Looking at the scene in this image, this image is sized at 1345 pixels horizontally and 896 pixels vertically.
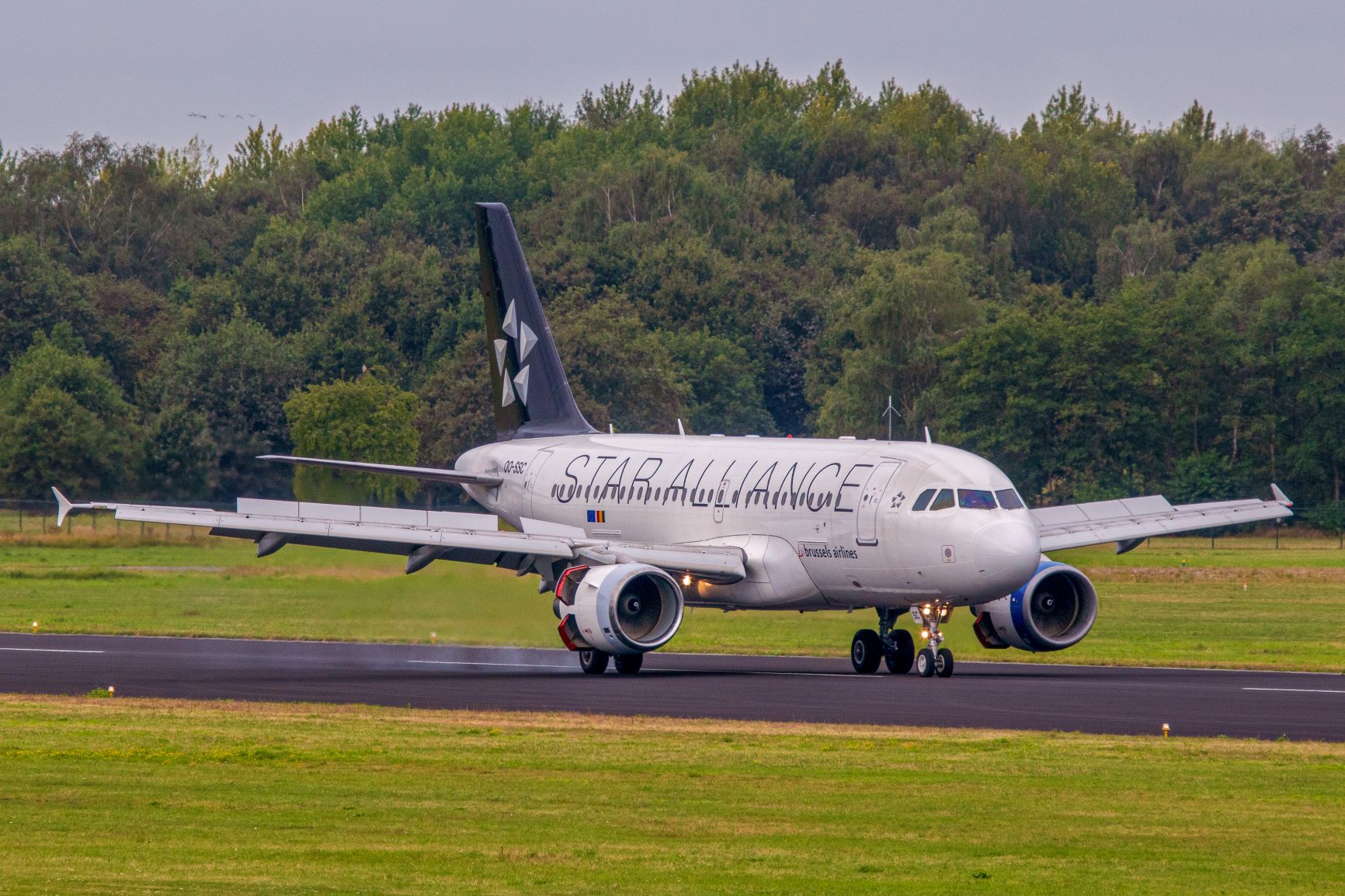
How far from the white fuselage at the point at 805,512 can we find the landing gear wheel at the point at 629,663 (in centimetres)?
208

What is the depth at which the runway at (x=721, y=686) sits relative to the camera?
27938 mm

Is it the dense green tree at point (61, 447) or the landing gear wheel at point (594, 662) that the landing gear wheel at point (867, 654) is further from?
the dense green tree at point (61, 447)

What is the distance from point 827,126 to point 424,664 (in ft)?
478

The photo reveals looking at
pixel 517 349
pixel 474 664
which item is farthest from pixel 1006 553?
pixel 517 349

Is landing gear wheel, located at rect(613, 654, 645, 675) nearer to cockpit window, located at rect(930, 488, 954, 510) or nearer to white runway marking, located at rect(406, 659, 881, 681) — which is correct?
white runway marking, located at rect(406, 659, 881, 681)

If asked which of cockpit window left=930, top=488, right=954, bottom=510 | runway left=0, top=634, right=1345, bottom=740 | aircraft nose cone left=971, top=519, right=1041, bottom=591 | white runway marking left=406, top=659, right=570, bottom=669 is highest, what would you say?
cockpit window left=930, top=488, right=954, bottom=510

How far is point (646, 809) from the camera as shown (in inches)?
744

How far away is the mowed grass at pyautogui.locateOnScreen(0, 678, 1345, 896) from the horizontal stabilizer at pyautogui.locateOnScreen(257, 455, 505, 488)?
14.6 meters

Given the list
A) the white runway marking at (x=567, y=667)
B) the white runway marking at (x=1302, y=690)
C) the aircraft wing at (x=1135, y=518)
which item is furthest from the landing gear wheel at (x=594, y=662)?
the white runway marking at (x=1302, y=690)

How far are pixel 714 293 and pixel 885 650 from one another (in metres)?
96.5

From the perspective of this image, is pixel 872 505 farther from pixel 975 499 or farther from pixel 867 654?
pixel 867 654

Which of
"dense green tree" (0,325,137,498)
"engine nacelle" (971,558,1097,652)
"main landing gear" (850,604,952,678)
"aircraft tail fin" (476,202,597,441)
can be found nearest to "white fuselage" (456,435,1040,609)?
"main landing gear" (850,604,952,678)

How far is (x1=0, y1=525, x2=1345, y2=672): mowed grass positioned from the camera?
4216cm

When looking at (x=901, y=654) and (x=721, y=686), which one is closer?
(x=721, y=686)
